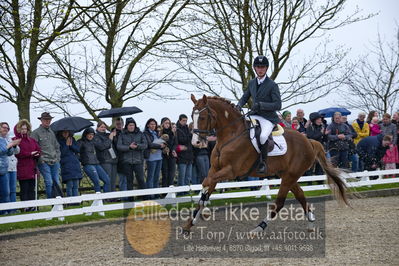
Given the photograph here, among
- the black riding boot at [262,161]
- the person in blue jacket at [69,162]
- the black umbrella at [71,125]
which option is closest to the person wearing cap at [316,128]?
the black umbrella at [71,125]

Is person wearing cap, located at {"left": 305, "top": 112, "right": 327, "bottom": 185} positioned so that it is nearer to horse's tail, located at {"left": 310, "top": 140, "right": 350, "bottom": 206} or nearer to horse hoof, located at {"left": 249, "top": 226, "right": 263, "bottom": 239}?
horse's tail, located at {"left": 310, "top": 140, "right": 350, "bottom": 206}

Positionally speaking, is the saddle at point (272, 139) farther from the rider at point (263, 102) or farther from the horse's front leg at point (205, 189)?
the horse's front leg at point (205, 189)

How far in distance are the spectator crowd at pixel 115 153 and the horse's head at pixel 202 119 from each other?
0.45 feet

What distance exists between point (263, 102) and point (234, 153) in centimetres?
114

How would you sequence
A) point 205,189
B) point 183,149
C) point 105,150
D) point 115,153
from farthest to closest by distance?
point 183,149 < point 115,153 < point 105,150 < point 205,189

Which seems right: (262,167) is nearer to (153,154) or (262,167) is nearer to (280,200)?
(280,200)

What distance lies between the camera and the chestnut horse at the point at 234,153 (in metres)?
9.44

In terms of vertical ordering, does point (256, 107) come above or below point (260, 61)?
below

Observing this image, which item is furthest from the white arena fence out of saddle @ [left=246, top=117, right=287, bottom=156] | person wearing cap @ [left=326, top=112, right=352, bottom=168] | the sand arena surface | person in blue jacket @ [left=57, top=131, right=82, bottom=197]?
saddle @ [left=246, top=117, right=287, bottom=156]

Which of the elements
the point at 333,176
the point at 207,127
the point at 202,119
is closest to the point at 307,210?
the point at 333,176

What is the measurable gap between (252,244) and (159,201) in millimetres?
4532

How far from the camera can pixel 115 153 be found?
14.0 metres

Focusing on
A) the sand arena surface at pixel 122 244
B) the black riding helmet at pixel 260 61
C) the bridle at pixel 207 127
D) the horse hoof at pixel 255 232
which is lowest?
the sand arena surface at pixel 122 244

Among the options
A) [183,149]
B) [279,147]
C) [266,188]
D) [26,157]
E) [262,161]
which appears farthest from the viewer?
[266,188]
